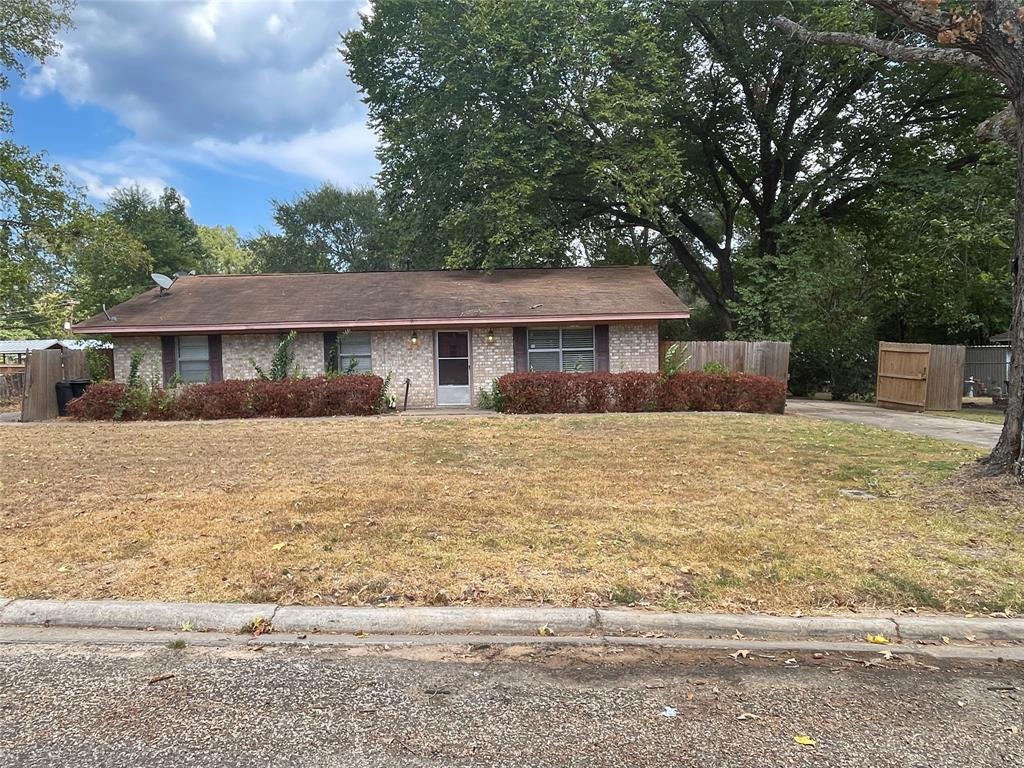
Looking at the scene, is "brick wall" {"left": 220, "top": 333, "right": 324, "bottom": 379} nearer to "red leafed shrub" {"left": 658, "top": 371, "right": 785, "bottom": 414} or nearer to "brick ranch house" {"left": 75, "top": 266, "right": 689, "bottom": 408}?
"brick ranch house" {"left": 75, "top": 266, "right": 689, "bottom": 408}

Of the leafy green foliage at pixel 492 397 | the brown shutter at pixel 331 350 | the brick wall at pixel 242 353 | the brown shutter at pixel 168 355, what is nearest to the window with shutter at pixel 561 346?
the leafy green foliage at pixel 492 397

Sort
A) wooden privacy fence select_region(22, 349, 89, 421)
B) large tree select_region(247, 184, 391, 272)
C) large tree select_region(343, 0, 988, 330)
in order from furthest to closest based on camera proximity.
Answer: large tree select_region(247, 184, 391, 272) < large tree select_region(343, 0, 988, 330) < wooden privacy fence select_region(22, 349, 89, 421)

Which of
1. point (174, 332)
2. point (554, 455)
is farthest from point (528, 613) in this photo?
point (174, 332)

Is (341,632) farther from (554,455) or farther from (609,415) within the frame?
(609,415)

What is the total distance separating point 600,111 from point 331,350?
10295mm

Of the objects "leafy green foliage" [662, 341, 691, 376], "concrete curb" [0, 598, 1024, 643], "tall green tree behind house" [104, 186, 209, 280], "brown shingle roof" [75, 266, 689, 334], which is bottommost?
"concrete curb" [0, 598, 1024, 643]

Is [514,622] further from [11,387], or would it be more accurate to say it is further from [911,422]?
[11,387]

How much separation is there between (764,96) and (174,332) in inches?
754

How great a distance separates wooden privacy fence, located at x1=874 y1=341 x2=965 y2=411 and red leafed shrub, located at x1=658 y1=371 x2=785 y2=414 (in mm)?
4396

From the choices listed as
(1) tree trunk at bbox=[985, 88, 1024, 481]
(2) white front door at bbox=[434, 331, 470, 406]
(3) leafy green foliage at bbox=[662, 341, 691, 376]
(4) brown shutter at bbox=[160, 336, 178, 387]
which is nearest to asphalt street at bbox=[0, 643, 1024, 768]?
(1) tree trunk at bbox=[985, 88, 1024, 481]

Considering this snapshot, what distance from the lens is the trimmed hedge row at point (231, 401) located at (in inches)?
532

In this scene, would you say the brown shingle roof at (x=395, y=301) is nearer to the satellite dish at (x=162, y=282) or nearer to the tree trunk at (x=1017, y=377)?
the satellite dish at (x=162, y=282)

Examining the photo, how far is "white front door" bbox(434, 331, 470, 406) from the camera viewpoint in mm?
16312

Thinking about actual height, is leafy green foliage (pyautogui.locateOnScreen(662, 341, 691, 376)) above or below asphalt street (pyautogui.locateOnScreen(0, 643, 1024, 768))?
above
